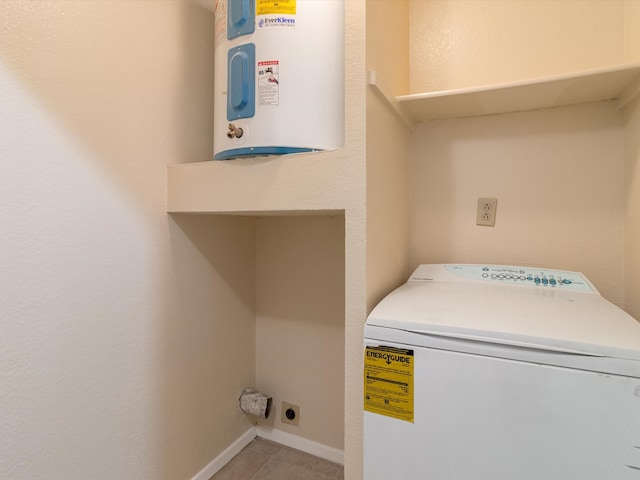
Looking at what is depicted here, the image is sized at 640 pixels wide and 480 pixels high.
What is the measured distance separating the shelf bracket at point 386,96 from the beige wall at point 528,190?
15cm

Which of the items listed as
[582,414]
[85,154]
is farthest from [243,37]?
[582,414]

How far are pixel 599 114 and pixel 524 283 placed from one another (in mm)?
678

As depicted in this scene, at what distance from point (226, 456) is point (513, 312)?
1443 millimetres

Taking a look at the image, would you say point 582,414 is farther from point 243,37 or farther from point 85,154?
point 85,154

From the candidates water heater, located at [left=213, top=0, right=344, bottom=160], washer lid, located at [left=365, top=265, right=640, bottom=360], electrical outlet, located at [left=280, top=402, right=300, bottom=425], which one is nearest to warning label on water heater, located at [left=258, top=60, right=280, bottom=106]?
water heater, located at [left=213, top=0, right=344, bottom=160]

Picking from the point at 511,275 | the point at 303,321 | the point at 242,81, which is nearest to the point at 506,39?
the point at 511,275

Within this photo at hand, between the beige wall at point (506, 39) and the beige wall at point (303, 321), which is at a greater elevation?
the beige wall at point (506, 39)

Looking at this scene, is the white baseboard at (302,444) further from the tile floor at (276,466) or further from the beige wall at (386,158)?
the beige wall at (386,158)

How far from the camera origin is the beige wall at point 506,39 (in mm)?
1227

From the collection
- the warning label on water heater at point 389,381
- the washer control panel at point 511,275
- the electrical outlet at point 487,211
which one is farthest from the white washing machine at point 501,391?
the electrical outlet at point 487,211

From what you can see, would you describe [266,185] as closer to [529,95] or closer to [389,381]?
[389,381]

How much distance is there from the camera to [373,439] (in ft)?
2.84

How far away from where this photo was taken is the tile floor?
4.98 feet

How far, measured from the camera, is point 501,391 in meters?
0.74
